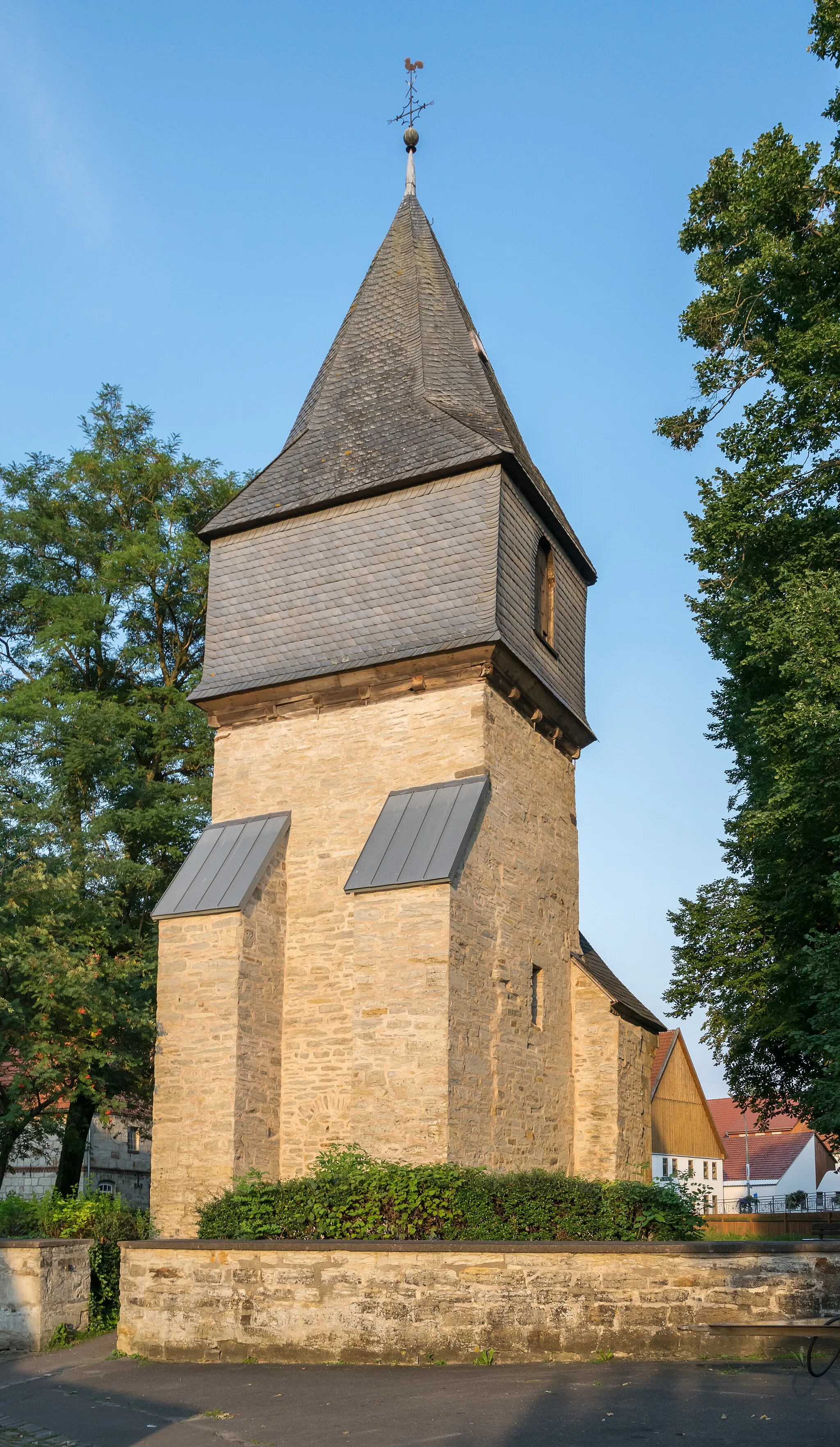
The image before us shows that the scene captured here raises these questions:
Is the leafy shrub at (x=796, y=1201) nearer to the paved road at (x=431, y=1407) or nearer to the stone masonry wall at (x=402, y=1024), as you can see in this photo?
the stone masonry wall at (x=402, y=1024)

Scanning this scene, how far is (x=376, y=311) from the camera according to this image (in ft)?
61.7

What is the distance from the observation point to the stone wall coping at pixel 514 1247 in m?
8.38

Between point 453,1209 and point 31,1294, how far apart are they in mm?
3827

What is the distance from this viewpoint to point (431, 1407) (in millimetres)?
7684

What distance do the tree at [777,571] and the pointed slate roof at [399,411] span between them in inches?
98.9

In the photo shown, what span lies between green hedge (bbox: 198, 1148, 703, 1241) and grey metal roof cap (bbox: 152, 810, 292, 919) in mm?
3401

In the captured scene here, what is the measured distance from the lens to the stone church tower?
12.7m

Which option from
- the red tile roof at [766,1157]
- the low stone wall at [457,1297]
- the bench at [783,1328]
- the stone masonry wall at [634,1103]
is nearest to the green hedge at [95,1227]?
the low stone wall at [457,1297]

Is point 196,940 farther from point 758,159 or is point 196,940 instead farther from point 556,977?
point 758,159

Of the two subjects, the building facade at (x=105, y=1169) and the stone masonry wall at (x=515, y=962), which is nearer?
the stone masonry wall at (x=515, y=962)

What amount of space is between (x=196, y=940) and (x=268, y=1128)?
2160mm

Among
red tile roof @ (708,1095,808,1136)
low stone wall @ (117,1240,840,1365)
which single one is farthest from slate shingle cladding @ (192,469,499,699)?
red tile roof @ (708,1095,808,1136)

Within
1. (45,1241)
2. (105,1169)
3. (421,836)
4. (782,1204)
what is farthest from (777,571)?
(782,1204)

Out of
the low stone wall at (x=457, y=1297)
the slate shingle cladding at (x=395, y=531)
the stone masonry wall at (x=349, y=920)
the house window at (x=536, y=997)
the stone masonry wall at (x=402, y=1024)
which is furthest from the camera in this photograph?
the slate shingle cladding at (x=395, y=531)
